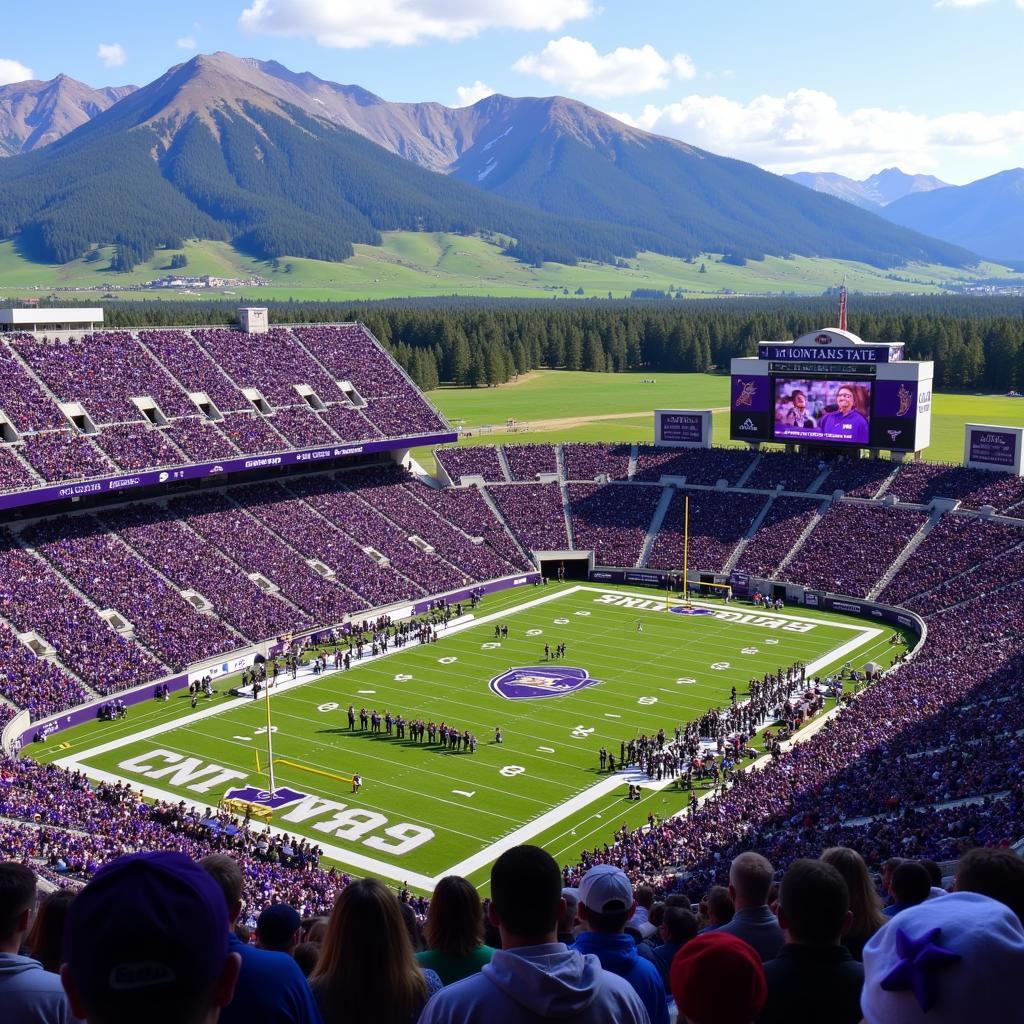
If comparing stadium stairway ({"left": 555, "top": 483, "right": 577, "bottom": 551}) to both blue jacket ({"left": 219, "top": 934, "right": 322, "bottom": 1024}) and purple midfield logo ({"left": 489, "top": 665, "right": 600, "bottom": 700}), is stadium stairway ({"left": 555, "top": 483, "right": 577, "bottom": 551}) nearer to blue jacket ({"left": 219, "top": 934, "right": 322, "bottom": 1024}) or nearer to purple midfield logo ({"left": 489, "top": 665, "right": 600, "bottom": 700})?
purple midfield logo ({"left": 489, "top": 665, "right": 600, "bottom": 700})

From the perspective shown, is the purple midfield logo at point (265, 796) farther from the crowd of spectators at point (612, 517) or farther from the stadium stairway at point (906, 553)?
the stadium stairway at point (906, 553)

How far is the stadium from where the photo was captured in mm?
27078

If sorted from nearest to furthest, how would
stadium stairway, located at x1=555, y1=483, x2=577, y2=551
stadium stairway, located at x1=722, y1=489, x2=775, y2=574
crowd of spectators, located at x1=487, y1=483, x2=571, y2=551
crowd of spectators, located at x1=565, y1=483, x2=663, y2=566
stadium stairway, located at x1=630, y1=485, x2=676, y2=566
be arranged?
stadium stairway, located at x1=722, y1=489, x2=775, y2=574 < stadium stairway, located at x1=630, y1=485, x2=676, y2=566 < crowd of spectators, located at x1=565, y1=483, x2=663, y2=566 < crowd of spectators, located at x1=487, y1=483, x2=571, y2=551 < stadium stairway, located at x1=555, y1=483, x2=577, y2=551

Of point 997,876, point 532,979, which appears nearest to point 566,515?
point 997,876

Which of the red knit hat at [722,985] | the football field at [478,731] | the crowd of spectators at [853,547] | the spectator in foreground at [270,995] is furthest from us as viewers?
the crowd of spectators at [853,547]

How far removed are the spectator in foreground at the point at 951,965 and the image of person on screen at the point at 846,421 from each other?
5539cm

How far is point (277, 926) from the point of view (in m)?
6.67

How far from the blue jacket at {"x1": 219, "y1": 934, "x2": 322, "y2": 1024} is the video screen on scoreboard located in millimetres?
54539

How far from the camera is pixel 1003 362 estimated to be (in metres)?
110

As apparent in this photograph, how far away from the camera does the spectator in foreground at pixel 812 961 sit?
4.64 metres

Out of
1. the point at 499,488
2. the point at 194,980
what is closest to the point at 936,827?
the point at 194,980

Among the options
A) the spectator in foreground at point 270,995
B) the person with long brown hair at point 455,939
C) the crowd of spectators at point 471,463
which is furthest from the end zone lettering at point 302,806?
the crowd of spectators at point 471,463

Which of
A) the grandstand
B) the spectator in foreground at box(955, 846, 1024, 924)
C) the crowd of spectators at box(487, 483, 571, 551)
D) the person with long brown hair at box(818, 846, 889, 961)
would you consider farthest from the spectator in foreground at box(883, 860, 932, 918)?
the crowd of spectators at box(487, 483, 571, 551)

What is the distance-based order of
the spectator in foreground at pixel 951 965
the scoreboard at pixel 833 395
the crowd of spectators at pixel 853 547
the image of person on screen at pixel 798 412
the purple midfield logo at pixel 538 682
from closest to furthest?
the spectator in foreground at pixel 951 965, the purple midfield logo at pixel 538 682, the crowd of spectators at pixel 853 547, the scoreboard at pixel 833 395, the image of person on screen at pixel 798 412
